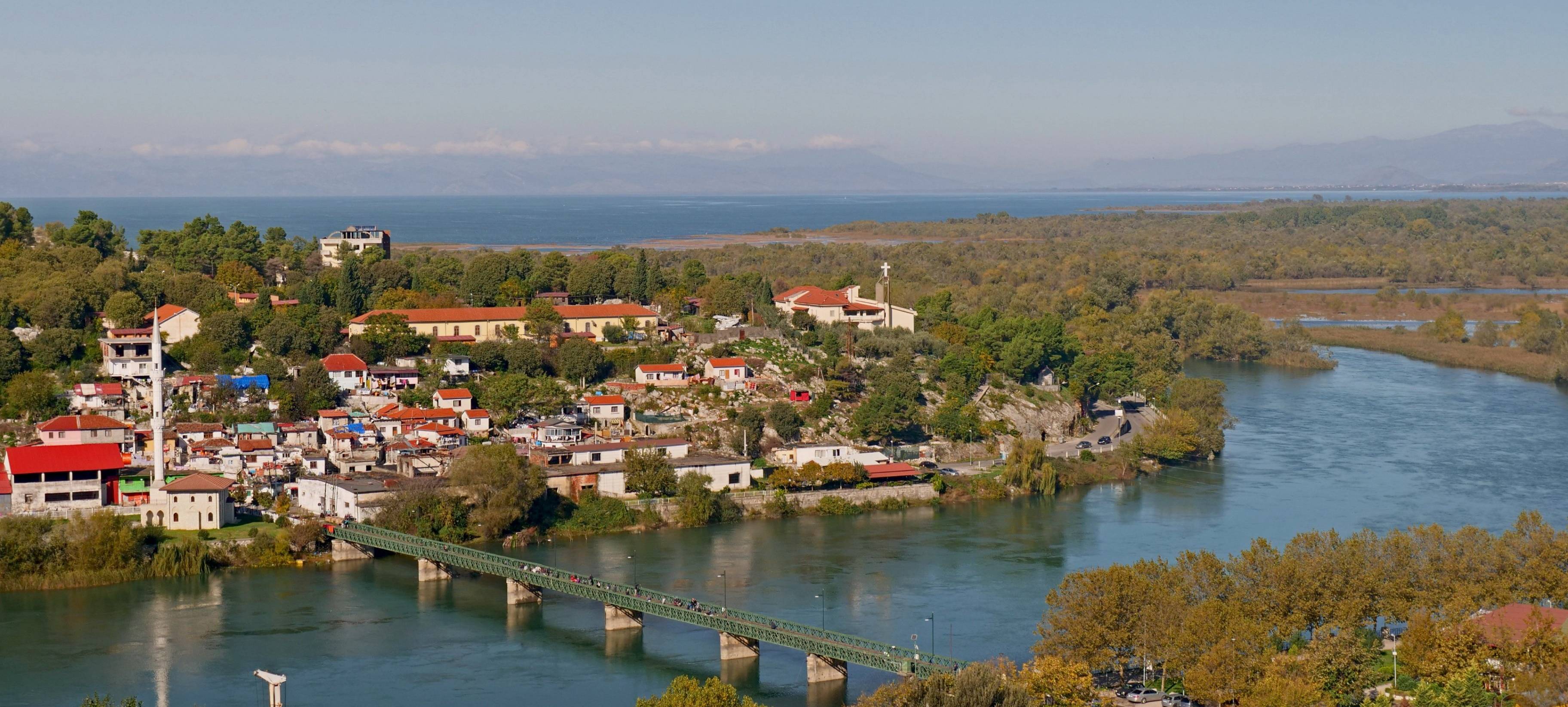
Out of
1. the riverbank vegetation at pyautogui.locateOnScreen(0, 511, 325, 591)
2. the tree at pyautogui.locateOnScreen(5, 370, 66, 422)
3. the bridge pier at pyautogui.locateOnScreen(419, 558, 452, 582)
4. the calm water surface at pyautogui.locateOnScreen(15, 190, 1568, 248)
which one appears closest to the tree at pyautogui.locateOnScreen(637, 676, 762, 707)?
the bridge pier at pyautogui.locateOnScreen(419, 558, 452, 582)

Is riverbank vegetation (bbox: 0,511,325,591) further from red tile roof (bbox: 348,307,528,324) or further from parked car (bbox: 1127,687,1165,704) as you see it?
parked car (bbox: 1127,687,1165,704)

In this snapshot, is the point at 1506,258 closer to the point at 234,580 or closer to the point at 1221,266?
the point at 1221,266

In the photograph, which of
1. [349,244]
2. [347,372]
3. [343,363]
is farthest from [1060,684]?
[349,244]

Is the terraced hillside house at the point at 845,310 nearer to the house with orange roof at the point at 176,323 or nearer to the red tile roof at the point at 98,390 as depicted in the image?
the house with orange roof at the point at 176,323

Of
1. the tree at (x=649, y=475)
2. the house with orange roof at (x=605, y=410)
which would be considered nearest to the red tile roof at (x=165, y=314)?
the house with orange roof at (x=605, y=410)

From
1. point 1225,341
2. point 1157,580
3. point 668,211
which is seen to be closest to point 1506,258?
point 1225,341

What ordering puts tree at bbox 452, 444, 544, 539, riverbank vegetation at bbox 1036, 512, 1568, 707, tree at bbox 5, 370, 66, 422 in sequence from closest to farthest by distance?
riverbank vegetation at bbox 1036, 512, 1568, 707
tree at bbox 452, 444, 544, 539
tree at bbox 5, 370, 66, 422
